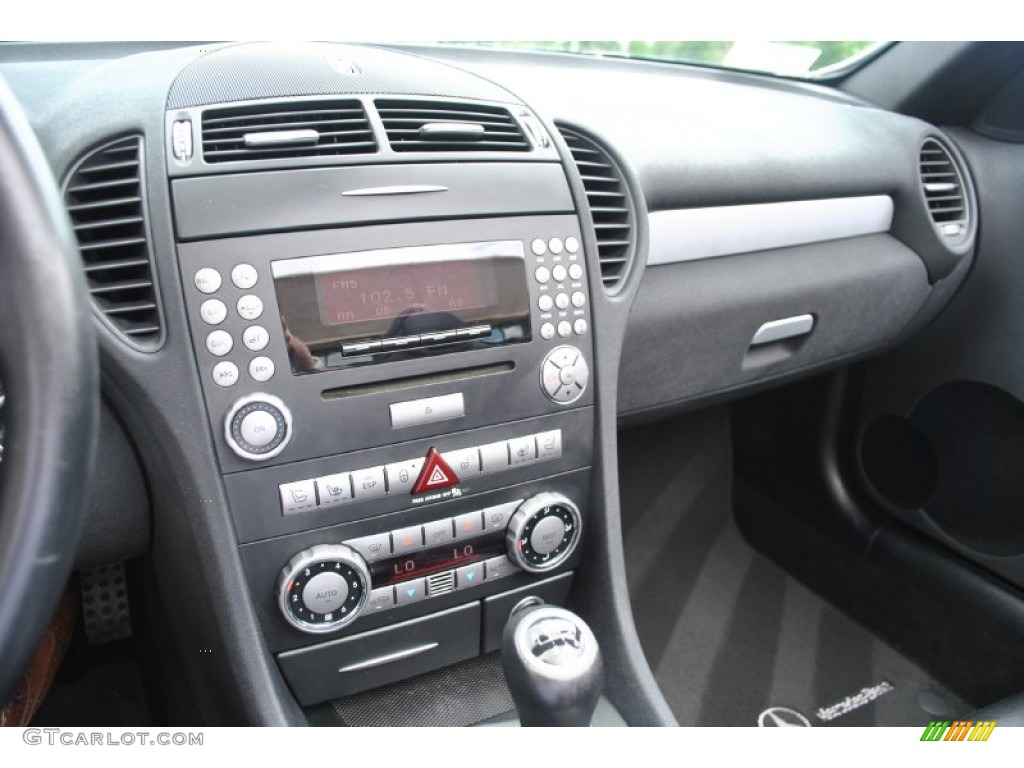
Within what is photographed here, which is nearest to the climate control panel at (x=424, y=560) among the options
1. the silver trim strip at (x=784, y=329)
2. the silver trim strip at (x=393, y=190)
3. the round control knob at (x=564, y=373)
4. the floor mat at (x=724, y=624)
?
the round control knob at (x=564, y=373)

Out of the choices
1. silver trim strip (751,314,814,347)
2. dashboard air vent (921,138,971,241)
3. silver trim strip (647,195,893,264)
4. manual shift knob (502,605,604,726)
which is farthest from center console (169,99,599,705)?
dashboard air vent (921,138,971,241)

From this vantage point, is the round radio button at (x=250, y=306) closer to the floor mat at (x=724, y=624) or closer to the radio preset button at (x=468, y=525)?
the radio preset button at (x=468, y=525)

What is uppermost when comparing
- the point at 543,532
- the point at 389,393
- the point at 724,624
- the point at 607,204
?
the point at 607,204

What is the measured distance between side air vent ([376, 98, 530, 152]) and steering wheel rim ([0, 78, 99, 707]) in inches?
18.8

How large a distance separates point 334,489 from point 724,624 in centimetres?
125

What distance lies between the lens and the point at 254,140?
A: 0.83 m

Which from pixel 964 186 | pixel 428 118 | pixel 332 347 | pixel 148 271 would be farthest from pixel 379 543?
pixel 964 186

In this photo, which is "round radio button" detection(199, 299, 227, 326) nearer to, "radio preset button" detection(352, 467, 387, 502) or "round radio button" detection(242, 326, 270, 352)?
"round radio button" detection(242, 326, 270, 352)

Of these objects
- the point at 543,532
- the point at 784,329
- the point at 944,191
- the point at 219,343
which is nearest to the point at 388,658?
the point at 543,532

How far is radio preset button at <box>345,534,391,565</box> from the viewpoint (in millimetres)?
933

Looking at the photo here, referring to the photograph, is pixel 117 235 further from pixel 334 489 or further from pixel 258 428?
pixel 334 489

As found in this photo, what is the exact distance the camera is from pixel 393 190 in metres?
0.88

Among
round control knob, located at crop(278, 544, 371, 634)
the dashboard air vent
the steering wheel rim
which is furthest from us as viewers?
the dashboard air vent

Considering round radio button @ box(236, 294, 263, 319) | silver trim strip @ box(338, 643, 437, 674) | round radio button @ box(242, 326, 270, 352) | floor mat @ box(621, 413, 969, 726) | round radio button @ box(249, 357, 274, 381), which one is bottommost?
floor mat @ box(621, 413, 969, 726)
